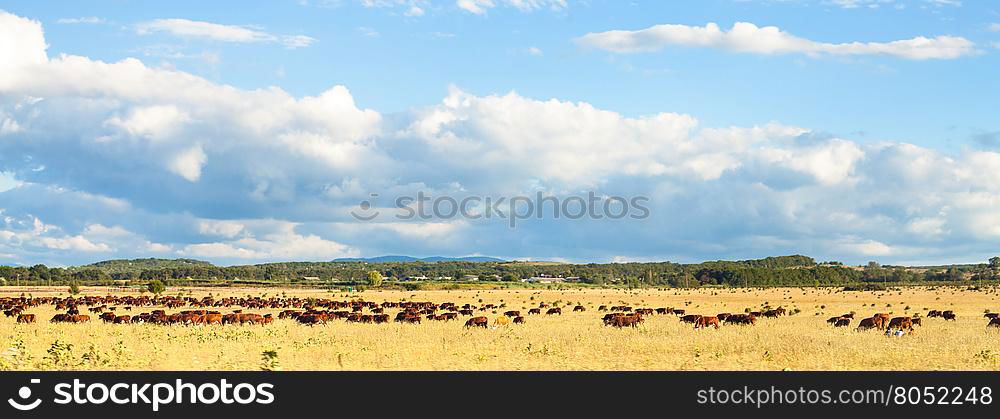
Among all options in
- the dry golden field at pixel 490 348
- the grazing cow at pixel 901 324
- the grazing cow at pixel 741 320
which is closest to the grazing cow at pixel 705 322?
the dry golden field at pixel 490 348

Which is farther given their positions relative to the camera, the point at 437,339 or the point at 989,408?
the point at 437,339

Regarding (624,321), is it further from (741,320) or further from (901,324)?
(901,324)

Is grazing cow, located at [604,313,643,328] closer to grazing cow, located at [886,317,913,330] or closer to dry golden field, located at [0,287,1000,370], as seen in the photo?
dry golden field, located at [0,287,1000,370]

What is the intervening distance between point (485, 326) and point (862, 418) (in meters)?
25.4

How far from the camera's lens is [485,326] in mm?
39219

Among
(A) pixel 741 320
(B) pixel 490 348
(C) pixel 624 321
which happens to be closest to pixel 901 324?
(A) pixel 741 320

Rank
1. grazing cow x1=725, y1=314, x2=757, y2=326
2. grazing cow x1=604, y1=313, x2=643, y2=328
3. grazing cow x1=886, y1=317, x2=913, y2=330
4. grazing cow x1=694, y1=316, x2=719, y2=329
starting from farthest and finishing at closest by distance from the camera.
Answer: grazing cow x1=725, y1=314, x2=757, y2=326
grazing cow x1=604, y1=313, x2=643, y2=328
grazing cow x1=694, y1=316, x2=719, y2=329
grazing cow x1=886, y1=317, x2=913, y2=330

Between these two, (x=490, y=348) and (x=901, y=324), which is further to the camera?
(x=901, y=324)

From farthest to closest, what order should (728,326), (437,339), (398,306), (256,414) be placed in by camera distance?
(398,306) < (728,326) < (437,339) < (256,414)

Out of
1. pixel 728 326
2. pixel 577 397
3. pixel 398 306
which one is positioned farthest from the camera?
pixel 398 306

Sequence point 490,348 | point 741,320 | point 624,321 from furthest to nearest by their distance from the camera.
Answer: point 741,320 < point 624,321 < point 490,348

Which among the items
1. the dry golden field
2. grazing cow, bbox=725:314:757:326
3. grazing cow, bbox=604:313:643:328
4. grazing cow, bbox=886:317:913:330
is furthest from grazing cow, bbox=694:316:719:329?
grazing cow, bbox=886:317:913:330

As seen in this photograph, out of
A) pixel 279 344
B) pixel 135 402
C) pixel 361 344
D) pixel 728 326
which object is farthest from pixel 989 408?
pixel 728 326

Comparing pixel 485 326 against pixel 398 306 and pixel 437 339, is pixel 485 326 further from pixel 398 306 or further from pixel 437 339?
pixel 398 306
